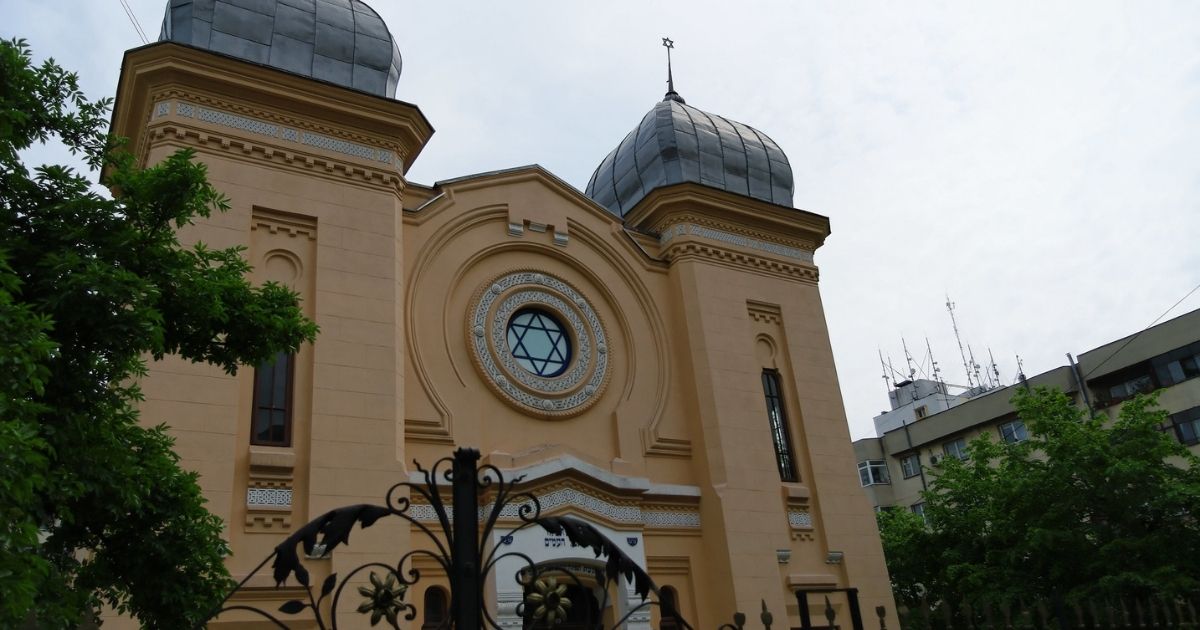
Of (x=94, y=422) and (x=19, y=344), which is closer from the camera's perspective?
(x=19, y=344)

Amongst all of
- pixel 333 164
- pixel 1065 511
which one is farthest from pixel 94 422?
pixel 1065 511

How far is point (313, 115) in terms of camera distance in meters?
14.3

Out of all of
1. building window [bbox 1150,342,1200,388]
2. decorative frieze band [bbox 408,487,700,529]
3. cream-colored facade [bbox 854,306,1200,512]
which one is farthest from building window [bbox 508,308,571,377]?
building window [bbox 1150,342,1200,388]

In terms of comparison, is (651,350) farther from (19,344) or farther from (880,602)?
(19,344)

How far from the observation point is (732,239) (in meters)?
18.1

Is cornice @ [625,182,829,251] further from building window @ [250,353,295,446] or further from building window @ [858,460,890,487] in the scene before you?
building window @ [858,460,890,487]

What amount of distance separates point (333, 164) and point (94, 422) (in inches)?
304

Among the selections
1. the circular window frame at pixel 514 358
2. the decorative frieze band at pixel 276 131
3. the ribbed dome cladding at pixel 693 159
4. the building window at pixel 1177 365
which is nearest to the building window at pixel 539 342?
the circular window frame at pixel 514 358

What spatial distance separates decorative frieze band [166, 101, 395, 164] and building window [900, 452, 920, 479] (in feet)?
93.5

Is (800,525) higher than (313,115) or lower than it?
lower

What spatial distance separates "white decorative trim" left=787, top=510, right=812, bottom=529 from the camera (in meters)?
16.0

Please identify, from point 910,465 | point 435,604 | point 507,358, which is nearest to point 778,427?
point 507,358

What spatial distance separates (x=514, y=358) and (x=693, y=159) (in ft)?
19.8

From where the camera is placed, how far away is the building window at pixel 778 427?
54.9 feet
